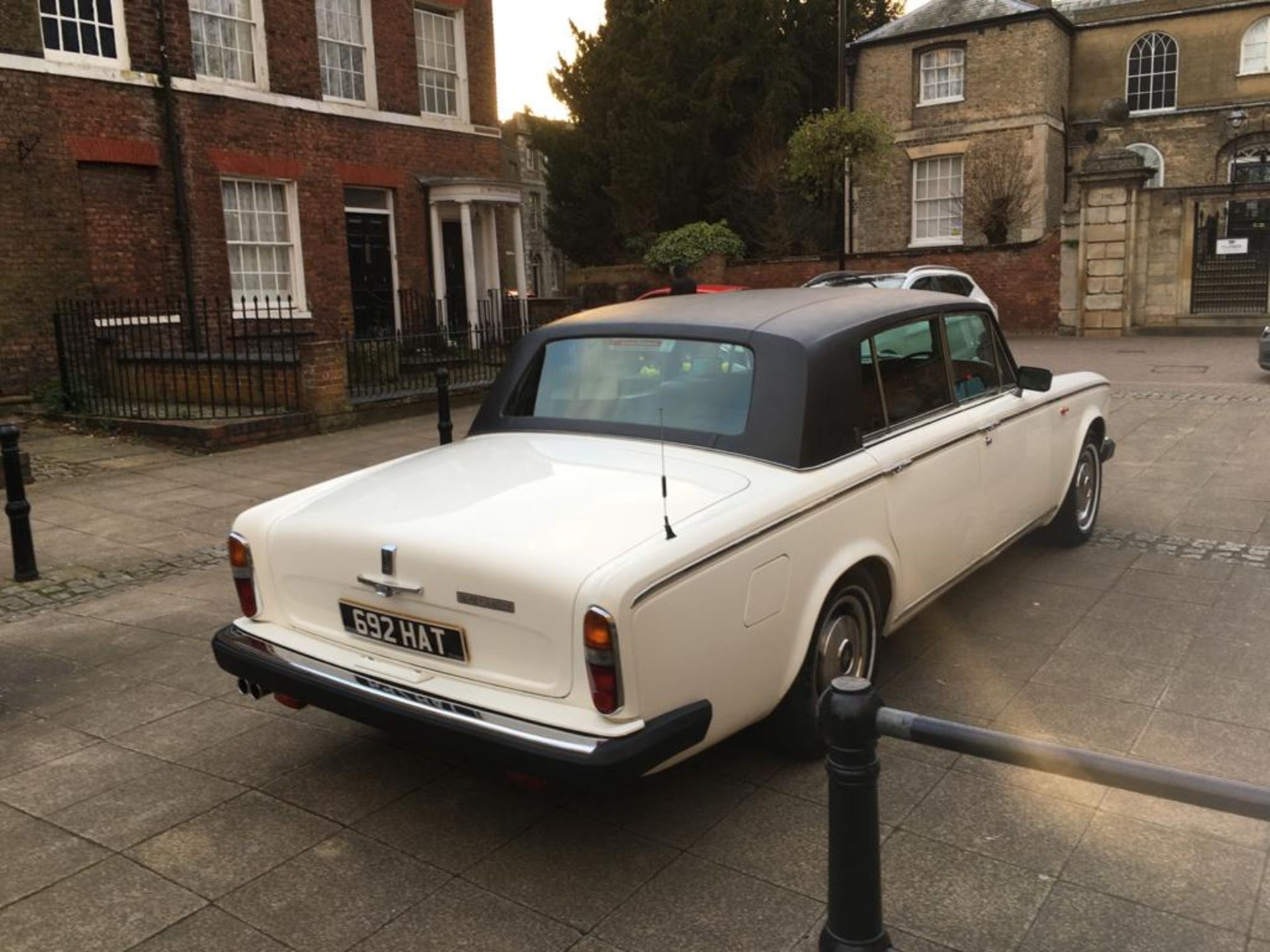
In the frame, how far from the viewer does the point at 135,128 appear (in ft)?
48.0

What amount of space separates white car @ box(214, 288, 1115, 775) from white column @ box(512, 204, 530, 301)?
15.8m

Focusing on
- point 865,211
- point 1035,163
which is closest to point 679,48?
point 865,211

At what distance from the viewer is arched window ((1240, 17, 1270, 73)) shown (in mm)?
28500

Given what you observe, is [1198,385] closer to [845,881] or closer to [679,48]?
[845,881]

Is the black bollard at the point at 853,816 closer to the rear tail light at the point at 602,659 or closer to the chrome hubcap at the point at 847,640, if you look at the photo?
the rear tail light at the point at 602,659

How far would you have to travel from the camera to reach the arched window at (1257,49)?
2850 centimetres

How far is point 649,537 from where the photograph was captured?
3092mm

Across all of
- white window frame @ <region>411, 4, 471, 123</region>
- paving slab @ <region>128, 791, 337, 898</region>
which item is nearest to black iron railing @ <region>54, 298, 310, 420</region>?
white window frame @ <region>411, 4, 471, 123</region>

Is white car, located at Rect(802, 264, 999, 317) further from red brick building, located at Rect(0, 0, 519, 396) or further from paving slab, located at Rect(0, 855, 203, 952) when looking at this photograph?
paving slab, located at Rect(0, 855, 203, 952)

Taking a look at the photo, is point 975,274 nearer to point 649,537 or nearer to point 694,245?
point 694,245

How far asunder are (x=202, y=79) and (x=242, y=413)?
6.33 meters

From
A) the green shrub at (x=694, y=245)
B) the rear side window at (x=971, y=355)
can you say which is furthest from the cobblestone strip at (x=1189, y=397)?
the green shrub at (x=694, y=245)

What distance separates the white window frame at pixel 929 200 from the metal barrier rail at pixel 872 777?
29358 mm

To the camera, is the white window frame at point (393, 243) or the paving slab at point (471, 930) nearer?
the paving slab at point (471, 930)
